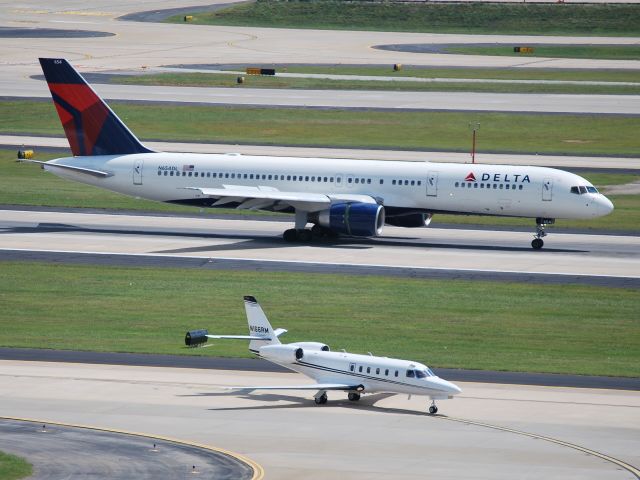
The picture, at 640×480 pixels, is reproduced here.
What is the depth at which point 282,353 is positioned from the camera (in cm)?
4531

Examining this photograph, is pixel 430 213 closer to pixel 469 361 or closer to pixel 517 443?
pixel 469 361

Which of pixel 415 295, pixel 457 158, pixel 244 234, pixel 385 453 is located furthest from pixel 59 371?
pixel 457 158

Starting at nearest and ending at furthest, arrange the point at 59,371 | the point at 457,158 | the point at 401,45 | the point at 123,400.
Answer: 1. the point at 123,400
2. the point at 59,371
3. the point at 457,158
4. the point at 401,45

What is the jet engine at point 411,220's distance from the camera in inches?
2901

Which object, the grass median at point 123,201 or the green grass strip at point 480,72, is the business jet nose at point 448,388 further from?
the green grass strip at point 480,72

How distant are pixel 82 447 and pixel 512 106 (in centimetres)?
9066

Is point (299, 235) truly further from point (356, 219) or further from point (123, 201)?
point (123, 201)

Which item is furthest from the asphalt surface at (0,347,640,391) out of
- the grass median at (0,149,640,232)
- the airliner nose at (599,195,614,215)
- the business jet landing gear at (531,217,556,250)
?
the grass median at (0,149,640,232)

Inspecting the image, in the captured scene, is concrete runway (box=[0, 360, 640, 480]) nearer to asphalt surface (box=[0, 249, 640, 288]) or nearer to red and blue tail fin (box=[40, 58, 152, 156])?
asphalt surface (box=[0, 249, 640, 288])

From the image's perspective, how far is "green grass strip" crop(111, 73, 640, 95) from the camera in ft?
435

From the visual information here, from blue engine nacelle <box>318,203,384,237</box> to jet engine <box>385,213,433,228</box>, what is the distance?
2.00m

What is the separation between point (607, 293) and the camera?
60.8 meters

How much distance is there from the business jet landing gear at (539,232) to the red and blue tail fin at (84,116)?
76.6 feet

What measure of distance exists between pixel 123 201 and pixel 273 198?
1781 cm
